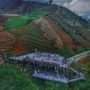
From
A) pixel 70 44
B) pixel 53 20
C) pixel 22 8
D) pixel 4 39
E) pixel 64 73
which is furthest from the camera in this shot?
pixel 22 8

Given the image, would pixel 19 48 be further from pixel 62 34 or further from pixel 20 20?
pixel 20 20

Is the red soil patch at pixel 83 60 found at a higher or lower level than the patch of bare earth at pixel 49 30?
lower

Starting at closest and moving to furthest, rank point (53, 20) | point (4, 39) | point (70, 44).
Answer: point (4, 39) → point (70, 44) → point (53, 20)

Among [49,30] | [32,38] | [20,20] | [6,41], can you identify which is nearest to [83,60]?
[32,38]

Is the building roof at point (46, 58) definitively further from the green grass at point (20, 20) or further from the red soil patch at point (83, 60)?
the green grass at point (20, 20)

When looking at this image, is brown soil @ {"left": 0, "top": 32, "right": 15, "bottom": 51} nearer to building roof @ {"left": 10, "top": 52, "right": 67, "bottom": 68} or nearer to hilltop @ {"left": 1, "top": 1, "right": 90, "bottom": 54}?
hilltop @ {"left": 1, "top": 1, "right": 90, "bottom": 54}

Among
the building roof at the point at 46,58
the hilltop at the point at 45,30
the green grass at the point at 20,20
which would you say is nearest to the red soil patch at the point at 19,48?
the hilltop at the point at 45,30

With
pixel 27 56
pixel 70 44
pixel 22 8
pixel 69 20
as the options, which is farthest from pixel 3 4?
pixel 27 56

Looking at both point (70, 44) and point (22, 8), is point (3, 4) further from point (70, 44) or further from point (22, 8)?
point (70, 44)
